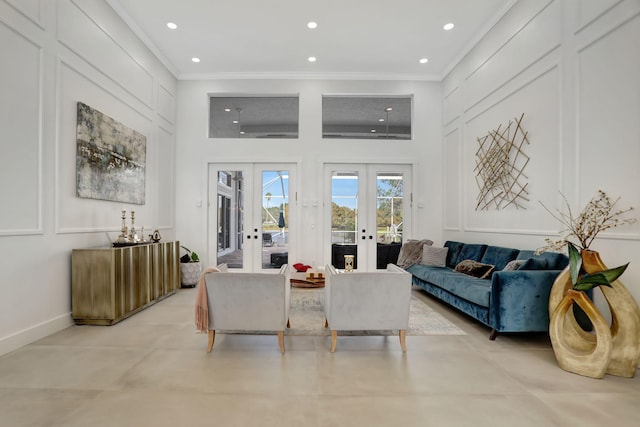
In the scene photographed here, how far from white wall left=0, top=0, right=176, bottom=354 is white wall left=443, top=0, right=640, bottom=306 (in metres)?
5.00

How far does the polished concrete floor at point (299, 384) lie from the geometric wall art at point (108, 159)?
1654 millimetres

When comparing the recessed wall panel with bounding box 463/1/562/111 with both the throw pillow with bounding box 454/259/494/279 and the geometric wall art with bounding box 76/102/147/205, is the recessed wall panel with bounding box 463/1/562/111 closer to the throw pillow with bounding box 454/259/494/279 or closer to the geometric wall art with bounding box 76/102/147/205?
the throw pillow with bounding box 454/259/494/279

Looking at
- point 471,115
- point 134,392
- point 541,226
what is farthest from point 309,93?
point 134,392

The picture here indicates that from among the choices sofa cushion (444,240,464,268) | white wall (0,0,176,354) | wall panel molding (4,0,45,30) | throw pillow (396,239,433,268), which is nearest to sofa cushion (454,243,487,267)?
sofa cushion (444,240,464,268)

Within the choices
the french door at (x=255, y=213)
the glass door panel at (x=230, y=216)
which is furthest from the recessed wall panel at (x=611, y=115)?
the glass door panel at (x=230, y=216)

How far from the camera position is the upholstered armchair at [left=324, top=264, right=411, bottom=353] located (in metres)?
2.65

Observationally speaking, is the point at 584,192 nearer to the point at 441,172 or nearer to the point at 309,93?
the point at 441,172

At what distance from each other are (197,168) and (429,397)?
17.4 feet

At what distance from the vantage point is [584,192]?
2.92 m

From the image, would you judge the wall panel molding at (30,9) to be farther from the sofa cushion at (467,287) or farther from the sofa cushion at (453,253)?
the sofa cushion at (453,253)

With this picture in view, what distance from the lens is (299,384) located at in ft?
7.09

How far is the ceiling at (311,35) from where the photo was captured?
159 inches

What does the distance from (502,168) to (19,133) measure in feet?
17.0

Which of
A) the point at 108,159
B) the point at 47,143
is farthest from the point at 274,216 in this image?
the point at 47,143
